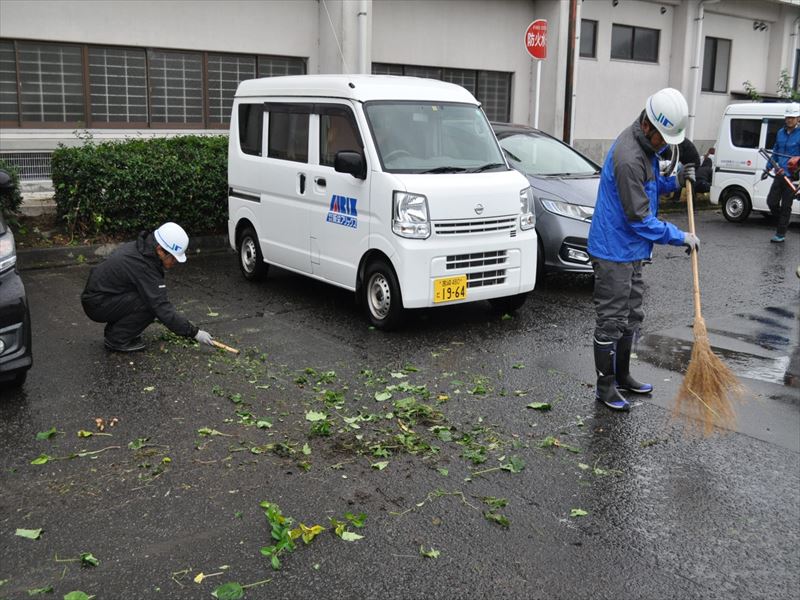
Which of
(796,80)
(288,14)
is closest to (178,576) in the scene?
(288,14)

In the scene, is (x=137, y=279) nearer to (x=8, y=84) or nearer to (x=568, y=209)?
(x=568, y=209)

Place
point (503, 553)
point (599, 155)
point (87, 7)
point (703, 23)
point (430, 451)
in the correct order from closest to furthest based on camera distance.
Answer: point (503, 553) < point (430, 451) < point (87, 7) < point (599, 155) < point (703, 23)

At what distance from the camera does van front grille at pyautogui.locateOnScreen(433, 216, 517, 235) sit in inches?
301

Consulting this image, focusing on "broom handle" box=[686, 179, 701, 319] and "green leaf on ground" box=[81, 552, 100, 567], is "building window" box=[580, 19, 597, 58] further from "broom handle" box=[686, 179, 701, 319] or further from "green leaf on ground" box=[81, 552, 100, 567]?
"green leaf on ground" box=[81, 552, 100, 567]

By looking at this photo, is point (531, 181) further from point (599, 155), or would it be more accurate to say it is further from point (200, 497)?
point (599, 155)

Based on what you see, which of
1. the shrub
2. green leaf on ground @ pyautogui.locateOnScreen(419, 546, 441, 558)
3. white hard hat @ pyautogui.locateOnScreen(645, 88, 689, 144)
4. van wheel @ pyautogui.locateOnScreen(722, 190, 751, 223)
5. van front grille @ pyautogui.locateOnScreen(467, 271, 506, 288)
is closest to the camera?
green leaf on ground @ pyautogui.locateOnScreen(419, 546, 441, 558)

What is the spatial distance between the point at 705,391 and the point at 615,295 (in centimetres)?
92

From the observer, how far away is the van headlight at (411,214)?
7543 mm

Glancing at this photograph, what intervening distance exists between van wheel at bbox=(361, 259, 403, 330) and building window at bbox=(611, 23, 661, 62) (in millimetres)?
15829

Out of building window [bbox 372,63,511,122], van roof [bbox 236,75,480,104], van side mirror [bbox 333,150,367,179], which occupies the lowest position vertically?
van side mirror [bbox 333,150,367,179]

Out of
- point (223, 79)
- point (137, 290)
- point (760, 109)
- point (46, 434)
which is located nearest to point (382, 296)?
point (137, 290)

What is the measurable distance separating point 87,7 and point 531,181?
7.55m

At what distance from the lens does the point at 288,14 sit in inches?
598

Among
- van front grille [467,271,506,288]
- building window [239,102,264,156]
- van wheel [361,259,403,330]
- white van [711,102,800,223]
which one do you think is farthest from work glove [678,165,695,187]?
white van [711,102,800,223]
